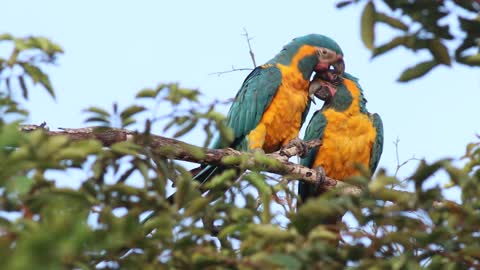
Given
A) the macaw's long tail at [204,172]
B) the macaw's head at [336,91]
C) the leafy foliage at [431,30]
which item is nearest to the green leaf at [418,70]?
the leafy foliage at [431,30]

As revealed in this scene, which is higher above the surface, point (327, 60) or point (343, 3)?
point (343, 3)

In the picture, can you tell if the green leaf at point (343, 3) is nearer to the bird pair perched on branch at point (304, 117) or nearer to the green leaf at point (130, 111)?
the green leaf at point (130, 111)

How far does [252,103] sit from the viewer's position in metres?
4.52

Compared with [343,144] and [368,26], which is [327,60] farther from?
[368,26]

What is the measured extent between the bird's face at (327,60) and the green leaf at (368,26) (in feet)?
9.99

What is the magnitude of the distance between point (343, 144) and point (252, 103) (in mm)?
617

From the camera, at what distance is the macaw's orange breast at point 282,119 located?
4484mm

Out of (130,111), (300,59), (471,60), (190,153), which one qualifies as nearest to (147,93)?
(130,111)

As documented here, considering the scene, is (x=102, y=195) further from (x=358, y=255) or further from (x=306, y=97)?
(x=306, y=97)

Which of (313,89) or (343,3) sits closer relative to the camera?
(343,3)

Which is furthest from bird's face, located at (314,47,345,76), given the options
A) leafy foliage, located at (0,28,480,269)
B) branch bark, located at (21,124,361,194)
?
leafy foliage, located at (0,28,480,269)

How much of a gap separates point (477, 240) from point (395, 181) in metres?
0.29

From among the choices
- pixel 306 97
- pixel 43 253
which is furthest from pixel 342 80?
pixel 43 253

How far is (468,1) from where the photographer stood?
5.94 ft
